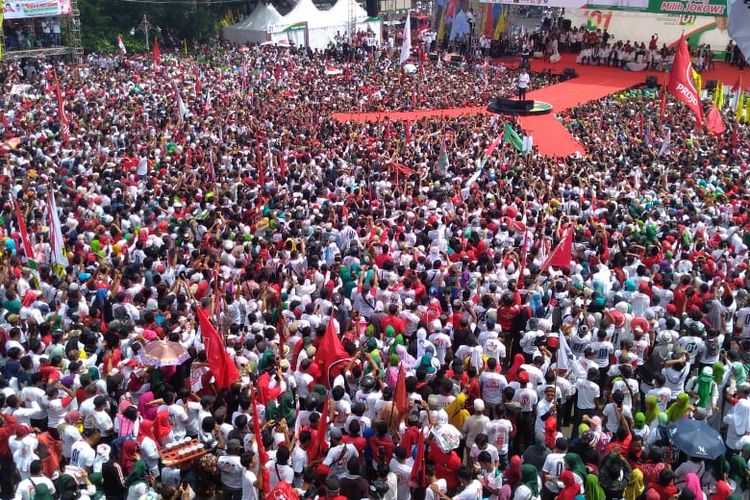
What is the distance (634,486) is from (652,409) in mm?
1154

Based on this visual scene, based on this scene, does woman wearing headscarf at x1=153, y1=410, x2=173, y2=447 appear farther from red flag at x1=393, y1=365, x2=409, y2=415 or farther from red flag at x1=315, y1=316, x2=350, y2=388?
red flag at x1=393, y1=365, x2=409, y2=415

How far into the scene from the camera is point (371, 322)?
8570 mm

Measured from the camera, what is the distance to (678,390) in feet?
24.2

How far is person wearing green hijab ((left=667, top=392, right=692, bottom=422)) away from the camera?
6.63 m

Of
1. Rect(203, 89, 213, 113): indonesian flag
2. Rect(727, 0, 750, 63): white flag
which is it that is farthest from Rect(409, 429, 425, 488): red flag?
Rect(203, 89, 213, 113): indonesian flag

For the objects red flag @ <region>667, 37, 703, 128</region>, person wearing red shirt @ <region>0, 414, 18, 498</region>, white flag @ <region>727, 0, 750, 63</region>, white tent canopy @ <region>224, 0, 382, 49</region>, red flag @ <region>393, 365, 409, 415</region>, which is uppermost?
white flag @ <region>727, 0, 750, 63</region>

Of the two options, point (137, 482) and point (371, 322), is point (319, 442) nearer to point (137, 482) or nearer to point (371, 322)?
point (137, 482)

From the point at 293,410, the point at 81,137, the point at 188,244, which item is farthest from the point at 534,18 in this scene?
the point at 293,410

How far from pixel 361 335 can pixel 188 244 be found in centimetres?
350

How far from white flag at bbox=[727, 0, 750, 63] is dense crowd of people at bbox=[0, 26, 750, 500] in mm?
3224

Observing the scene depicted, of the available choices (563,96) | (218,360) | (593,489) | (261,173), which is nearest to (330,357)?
(218,360)

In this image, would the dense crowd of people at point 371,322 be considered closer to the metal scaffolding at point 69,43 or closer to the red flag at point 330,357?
the red flag at point 330,357

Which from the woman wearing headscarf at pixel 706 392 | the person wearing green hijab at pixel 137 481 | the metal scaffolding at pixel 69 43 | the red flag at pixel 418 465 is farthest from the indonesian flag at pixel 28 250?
the metal scaffolding at pixel 69 43

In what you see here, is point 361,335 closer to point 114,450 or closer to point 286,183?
point 114,450
